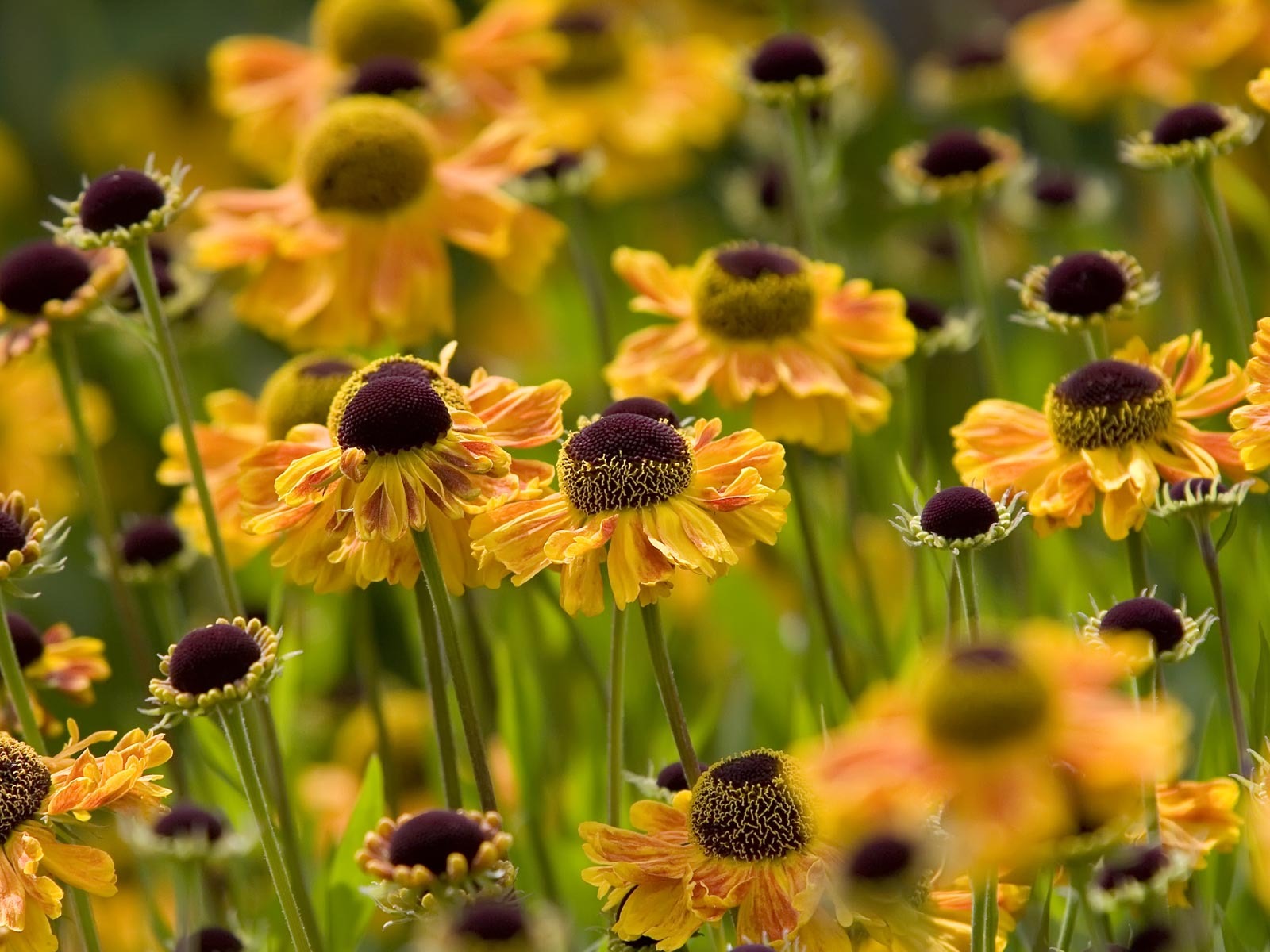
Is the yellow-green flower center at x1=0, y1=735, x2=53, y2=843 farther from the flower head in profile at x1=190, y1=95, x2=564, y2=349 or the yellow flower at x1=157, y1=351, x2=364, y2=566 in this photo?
the flower head in profile at x1=190, y1=95, x2=564, y2=349

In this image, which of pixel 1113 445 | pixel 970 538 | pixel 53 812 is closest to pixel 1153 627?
pixel 970 538

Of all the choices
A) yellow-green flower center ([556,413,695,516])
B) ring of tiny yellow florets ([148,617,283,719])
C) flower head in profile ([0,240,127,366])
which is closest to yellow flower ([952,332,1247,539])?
yellow-green flower center ([556,413,695,516])

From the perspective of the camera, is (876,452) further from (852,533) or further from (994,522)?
(994,522)

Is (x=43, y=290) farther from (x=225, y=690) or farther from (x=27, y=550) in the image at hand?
(x=225, y=690)

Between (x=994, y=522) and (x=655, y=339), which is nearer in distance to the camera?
(x=994, y=522)

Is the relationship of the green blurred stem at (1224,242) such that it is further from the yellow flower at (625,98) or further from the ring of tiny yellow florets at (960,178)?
the yellow flower at (625,98)

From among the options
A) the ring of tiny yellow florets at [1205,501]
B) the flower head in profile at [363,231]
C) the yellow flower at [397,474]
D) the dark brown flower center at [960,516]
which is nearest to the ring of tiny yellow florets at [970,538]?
the dark brown flower center at [960,516]

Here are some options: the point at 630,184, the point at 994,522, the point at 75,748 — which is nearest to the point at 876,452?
the point at 630,184
